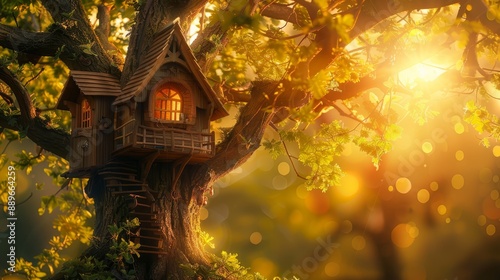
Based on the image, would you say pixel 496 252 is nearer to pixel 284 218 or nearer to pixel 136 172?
pixel 284 218

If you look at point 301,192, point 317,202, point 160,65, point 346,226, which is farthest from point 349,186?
point 160,65

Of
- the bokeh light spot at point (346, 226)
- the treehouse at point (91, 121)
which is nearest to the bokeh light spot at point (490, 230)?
the bokeh light spot at point (346, 226)

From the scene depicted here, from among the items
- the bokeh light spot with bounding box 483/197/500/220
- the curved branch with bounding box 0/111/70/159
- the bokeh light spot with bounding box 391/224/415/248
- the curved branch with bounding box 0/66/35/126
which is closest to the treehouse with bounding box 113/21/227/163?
the curved branch with bounding box 0/111/70/159

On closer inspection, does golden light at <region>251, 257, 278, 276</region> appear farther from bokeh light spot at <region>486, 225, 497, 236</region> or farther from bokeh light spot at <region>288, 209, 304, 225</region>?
bokeh light spot at <region>486, 225, 497, 236</region>

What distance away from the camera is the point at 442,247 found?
1059 inches

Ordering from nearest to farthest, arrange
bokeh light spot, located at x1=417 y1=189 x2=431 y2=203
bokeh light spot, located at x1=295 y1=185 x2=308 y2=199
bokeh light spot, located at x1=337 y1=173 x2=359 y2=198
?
bokeh light spot, located at x1=417 y1=189 x2=431 y2=203
bokeh light spot, located at x1=337 y1=173 x2=359 y2=198
bokeh light spot, located at x1=295 y1=185 x2=308 y2=199

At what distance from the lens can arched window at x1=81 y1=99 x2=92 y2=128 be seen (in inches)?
549

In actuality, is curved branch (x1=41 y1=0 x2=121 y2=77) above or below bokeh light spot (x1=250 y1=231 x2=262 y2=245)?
above

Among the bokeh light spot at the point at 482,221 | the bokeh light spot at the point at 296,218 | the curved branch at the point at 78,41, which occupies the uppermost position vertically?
the curved branch at the point at 78,41

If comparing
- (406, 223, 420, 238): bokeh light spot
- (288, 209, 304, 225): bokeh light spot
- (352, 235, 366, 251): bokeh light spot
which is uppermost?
(288, 209, 304, 225): bokeh light spot

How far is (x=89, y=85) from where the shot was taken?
1380 centimetres

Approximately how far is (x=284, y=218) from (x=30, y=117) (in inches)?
625

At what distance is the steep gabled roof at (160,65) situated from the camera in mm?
13086

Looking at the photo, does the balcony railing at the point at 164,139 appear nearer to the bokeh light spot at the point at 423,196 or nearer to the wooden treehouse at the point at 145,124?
the wooden treehouse at the point at 145,124
